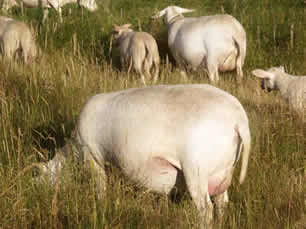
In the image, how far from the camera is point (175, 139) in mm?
2785

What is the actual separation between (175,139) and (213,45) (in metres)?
4.67

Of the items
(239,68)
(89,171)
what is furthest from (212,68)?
(89,171)

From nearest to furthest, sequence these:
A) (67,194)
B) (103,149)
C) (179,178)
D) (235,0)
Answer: (67,194) → (179,178) → (103,149) → (235,0)

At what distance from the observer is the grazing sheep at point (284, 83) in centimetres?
612

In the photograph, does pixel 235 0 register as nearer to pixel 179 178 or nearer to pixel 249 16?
pixel 249 16

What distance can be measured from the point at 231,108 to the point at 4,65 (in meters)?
3.23

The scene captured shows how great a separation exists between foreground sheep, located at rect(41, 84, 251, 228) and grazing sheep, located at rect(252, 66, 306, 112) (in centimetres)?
323

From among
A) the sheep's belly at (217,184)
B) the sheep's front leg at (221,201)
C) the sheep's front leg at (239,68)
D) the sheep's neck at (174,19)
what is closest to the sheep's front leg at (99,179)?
the sheep's belly at (217,184)

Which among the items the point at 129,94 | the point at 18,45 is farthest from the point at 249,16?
the point at 129,94

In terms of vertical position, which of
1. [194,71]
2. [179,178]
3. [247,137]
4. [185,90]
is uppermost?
[185,90]

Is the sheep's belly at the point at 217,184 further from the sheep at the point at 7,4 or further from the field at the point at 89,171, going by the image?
the sheep at the point at 7,4

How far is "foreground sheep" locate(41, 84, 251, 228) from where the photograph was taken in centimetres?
274

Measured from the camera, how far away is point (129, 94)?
10.4ft

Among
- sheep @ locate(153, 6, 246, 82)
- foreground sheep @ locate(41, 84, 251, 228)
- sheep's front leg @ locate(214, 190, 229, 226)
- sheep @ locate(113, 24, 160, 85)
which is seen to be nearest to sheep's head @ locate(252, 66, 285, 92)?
sheep @ locate(153, 6, 246, 82)
